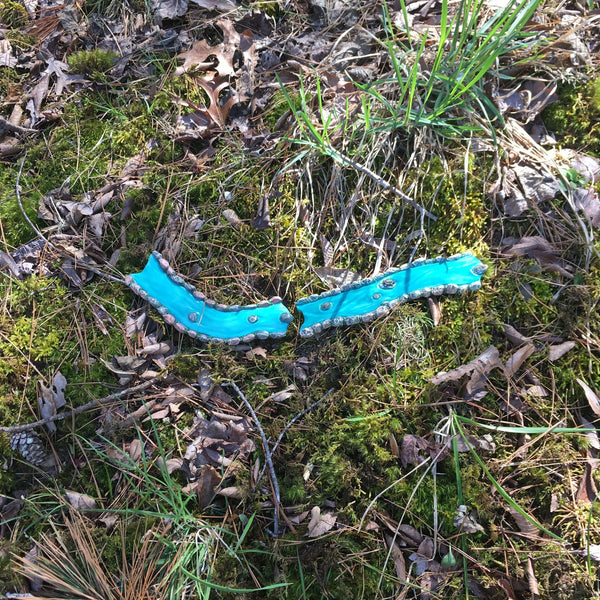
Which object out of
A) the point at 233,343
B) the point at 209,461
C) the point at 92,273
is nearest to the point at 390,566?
the point at 209,461

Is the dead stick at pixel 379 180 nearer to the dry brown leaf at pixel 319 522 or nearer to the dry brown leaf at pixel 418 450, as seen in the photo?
the dry brown leaf at pixel 418 450

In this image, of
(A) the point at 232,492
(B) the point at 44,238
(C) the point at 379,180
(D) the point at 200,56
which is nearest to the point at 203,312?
(A) the point at 232,492

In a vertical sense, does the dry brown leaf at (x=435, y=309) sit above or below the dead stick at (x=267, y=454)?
above

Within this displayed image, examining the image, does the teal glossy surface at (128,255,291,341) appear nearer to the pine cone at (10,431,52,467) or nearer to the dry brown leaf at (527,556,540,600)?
the pine cone at (10,431,52,467)

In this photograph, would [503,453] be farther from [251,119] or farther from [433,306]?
[251,119]

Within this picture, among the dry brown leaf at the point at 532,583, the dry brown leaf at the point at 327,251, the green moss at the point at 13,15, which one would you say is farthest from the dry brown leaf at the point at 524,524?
the green moss at the point at 13,15
